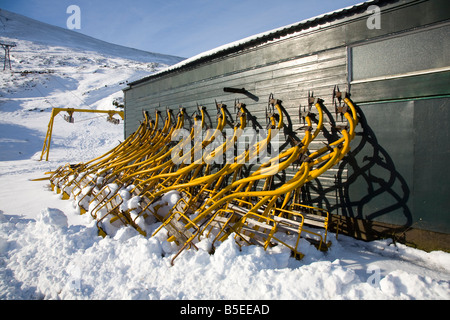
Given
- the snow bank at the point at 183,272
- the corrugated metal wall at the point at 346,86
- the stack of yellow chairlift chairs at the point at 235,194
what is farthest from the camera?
the corrugated metal wall at the point at 346,86

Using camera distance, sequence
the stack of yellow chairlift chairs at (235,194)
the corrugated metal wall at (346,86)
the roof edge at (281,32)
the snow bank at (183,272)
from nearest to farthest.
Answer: the snow bank at (183,272)
the stack of yellow chairlift chairs at (235,194)
the corrugated metal wall at (346,86)
the roof edge at (281,32)

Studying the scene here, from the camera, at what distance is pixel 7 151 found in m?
16.8

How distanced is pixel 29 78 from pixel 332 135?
46415 millimetres

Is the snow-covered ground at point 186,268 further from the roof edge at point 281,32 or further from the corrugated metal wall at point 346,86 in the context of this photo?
the roof edge at point 281,32

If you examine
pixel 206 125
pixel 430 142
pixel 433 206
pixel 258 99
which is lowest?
pixel 433 206

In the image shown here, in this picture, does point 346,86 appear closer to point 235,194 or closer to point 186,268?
point 235,194

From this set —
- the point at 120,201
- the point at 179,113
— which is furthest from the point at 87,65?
the point at 120,201

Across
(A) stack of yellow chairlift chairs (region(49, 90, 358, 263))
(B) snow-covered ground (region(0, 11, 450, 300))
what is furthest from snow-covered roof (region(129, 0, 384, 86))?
(B) snow-covered ground (region(0, 11, 450, 300))

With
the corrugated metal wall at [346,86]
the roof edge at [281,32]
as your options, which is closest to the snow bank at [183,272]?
the corrugated metal wall at [346,86]

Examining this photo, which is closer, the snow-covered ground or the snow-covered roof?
the snow-covered ground

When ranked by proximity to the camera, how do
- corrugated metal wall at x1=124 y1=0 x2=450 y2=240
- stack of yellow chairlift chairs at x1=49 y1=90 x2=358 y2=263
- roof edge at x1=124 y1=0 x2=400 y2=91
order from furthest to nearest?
roof edge at x1=124 y1=0 x2=400 y2=91 → corrugated metal wall at x1=124 y1=0 x2=450 y2=240 → stack of yellow chairlift chairs at x1=49 y1=90 x2=358 y2=263

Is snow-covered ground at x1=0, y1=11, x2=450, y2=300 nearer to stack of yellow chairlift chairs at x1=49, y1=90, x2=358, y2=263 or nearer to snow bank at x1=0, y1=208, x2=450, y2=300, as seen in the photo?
snow bank at x1=0, y1=208, x2=450, y2=300

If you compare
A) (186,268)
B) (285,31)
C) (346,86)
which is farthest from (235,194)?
(285,31)

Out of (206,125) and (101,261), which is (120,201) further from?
(206,125)
